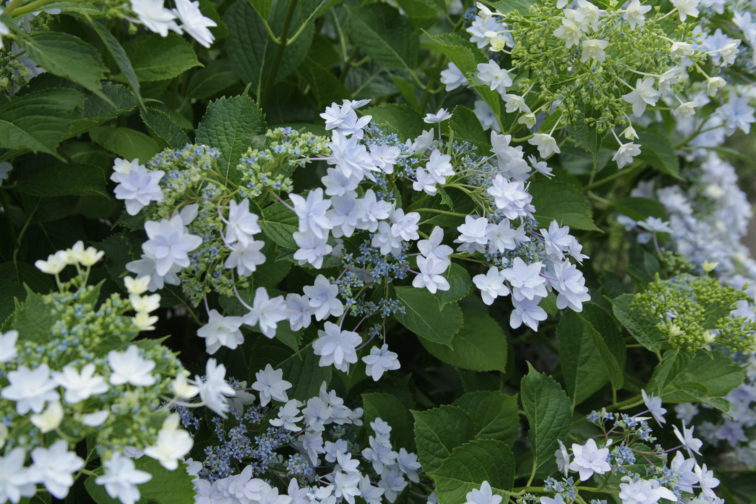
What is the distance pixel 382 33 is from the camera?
4.04 feet

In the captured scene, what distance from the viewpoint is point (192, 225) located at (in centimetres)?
75

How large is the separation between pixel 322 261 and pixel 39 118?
1.13 ft

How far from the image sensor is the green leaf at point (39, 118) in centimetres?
77

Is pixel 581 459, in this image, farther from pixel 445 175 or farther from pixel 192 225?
pixel 192 225

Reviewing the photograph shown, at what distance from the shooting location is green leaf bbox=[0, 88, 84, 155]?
0.77m

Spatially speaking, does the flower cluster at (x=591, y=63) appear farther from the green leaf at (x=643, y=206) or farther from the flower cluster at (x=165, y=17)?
the green leaf at (x=643, y=206)

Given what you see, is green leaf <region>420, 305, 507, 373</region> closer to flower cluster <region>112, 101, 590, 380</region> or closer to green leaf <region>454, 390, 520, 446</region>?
green leaf <region>454, 390, 520, 446</region>

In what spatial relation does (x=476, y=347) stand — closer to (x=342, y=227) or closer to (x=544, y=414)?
(x=544, y=414)

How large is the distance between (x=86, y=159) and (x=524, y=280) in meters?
0.71

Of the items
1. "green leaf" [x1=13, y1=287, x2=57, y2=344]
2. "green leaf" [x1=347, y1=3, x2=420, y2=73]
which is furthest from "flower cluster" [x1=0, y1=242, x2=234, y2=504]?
"green leaf" [x1=347, y1=3, x2=420, y2=73]

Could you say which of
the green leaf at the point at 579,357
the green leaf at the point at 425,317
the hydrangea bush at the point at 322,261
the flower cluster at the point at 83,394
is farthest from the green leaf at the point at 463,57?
the flower cluster at the point at 83,394

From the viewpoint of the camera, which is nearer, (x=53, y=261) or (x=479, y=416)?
(x=53, y=261)

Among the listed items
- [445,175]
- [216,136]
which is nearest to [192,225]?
[216,136]

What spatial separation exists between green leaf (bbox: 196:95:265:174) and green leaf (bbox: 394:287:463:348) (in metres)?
0.26
